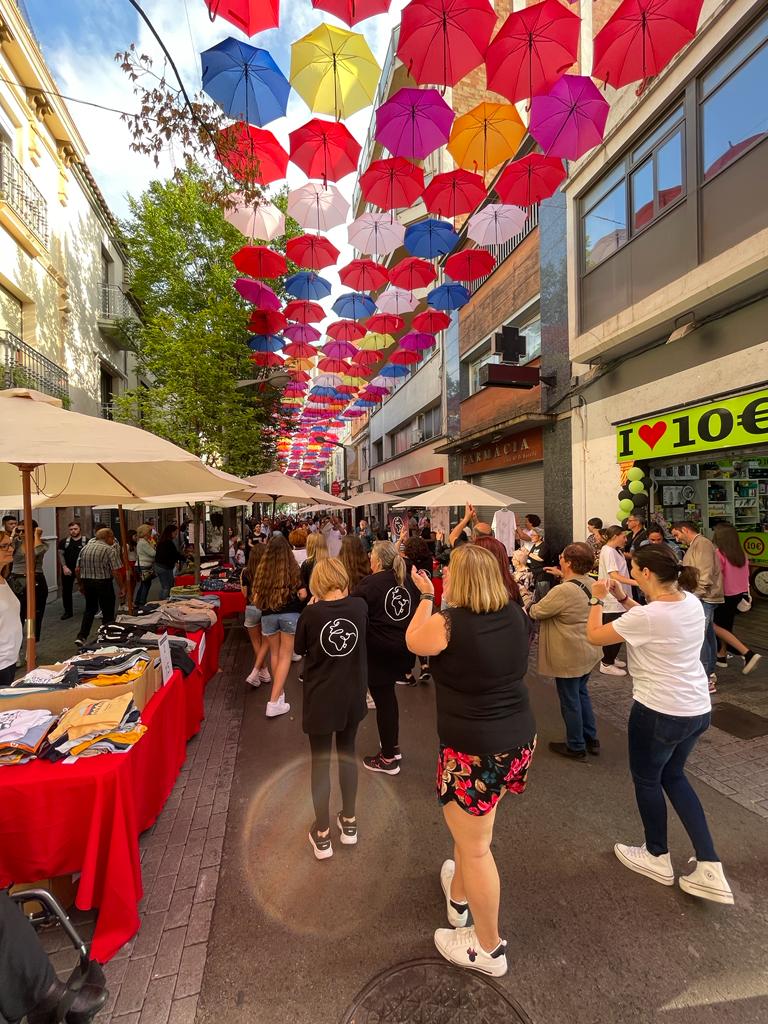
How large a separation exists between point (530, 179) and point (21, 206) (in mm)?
12255

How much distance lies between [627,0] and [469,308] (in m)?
12.5

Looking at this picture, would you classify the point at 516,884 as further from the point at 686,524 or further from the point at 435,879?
the point at 686,524

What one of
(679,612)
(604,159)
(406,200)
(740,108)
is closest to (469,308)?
(604,159)

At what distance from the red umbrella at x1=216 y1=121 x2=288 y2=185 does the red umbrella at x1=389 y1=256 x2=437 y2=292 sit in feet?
14.3

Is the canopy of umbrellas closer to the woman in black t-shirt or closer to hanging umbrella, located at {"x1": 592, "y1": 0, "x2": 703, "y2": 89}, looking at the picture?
hanging umbrella, located at {"x1": 592, "y1": 0, "x2": 703, "y2": 89}

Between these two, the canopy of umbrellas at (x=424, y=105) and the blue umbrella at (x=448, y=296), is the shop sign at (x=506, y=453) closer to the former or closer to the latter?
the blue umbrella at (x=448, y=296)

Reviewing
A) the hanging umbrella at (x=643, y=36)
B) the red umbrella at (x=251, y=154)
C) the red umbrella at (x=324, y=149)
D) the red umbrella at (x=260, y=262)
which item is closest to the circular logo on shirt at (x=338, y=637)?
the red umbrella at (x=251, y=154)

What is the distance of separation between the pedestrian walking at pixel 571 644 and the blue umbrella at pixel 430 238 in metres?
8.10

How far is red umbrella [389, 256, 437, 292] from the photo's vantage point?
10672 millimetres

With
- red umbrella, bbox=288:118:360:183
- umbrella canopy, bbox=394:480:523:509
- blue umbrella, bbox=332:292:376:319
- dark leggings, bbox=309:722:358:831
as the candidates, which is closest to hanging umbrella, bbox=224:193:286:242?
red umbrella, bbox=288:118:360:183

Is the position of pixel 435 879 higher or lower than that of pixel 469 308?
lower

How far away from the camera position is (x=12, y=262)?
1119cm

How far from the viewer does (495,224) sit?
9.99m

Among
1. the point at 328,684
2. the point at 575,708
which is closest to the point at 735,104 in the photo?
the point at 575,708
